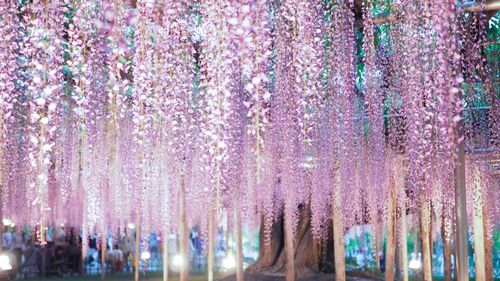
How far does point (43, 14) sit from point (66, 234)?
1411cm

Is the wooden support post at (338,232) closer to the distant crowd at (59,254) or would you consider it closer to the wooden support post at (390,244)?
the wooden support post at (390,244)

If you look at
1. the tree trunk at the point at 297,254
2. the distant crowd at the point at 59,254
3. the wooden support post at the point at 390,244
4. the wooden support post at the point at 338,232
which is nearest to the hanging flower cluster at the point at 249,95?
the wooden support post at the point at 338,232

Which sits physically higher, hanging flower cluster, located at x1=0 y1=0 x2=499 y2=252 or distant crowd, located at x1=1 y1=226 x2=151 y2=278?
hanging flower cluster, located at x1=0 y1=0 x2=499 y2=252

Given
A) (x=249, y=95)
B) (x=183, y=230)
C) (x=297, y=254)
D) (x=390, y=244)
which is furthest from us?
(x=297, y=254)

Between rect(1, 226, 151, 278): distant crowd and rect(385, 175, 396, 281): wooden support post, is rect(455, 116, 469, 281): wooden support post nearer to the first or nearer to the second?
rect(385, 175, 396, 281): wooden support post

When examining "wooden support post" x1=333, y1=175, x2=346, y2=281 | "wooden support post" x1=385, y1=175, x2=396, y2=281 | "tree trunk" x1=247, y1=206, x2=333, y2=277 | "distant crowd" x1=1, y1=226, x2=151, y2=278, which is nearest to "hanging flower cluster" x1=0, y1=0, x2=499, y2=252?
"wooden support post" x1=333, y1=175, x2=346, y2=281

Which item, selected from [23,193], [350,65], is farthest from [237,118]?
[23,193]

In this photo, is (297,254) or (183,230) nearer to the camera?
(183,230)

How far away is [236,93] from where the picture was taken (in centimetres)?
609

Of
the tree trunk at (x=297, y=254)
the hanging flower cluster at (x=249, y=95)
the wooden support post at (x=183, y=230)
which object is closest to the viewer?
the hanging flower cluster at (x=249, y=95)

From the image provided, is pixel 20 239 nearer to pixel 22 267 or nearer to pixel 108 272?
pixel 22 267

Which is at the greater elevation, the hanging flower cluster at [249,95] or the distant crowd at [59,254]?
the hanging flower cluster at [249,95]

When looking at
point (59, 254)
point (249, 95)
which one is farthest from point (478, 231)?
point (59, 254)

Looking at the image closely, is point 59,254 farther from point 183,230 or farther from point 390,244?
point 390,244
